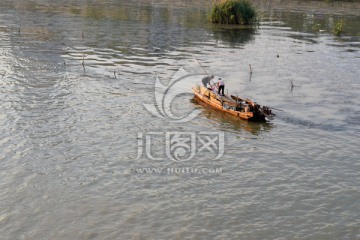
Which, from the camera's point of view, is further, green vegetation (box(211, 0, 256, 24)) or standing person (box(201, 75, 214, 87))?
green vegetation (box(211, 0, 256, 24))

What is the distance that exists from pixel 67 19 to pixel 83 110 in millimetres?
33319

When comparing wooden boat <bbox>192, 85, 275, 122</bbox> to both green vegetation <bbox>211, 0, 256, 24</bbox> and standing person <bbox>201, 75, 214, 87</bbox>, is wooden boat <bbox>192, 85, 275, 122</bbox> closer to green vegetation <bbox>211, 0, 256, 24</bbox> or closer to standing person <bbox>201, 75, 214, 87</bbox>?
standing person <bbox>201, 75, 214, 87</bbox>

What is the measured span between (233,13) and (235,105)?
3414cm

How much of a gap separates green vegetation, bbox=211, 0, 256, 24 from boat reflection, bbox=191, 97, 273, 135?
32990 mm

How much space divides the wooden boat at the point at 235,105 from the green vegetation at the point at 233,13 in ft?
101

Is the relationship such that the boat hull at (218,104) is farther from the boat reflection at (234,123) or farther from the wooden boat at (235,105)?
the boat reflection at (234,123)

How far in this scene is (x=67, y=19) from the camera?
183ft

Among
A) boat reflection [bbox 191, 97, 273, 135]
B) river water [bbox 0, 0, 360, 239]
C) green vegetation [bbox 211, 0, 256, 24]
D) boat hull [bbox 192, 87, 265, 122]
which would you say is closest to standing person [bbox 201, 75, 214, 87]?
river water [bbox 0, 0, 360, 239]

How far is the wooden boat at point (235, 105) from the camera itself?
24062mm

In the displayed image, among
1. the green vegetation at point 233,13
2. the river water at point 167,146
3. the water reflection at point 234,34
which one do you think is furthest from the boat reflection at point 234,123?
the green vegetation at point 233,13

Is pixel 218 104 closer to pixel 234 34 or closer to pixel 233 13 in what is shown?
pixel 234 34

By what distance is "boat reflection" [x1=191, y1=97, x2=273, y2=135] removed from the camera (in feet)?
77.1

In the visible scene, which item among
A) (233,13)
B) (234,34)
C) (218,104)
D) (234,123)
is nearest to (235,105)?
(218,104)

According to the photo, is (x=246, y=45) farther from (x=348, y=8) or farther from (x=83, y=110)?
(x=348, y=8)
